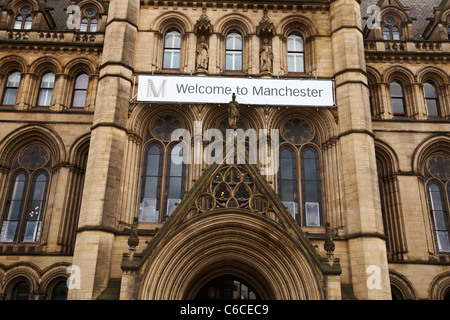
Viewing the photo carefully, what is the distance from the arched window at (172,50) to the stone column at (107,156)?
4.90ft

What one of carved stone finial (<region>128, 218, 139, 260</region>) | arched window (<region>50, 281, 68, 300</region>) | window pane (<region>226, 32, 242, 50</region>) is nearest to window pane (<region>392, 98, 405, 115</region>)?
window pane (<region>226, 32, 242, 50</region>)

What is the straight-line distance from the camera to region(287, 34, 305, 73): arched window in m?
19.3

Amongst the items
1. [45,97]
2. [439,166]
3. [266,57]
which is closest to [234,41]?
[266,57]

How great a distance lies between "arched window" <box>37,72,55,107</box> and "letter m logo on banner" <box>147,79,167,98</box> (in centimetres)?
540

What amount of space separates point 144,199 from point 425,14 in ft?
63.4

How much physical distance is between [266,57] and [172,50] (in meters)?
4.06

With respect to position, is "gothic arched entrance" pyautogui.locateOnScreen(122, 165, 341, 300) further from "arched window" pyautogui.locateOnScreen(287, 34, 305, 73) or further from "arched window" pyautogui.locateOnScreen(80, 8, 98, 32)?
"arched window" pyautogui.locateOnScreen(80, 8, 98, 32)

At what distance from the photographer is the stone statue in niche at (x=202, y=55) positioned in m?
18.5

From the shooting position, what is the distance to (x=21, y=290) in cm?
1761

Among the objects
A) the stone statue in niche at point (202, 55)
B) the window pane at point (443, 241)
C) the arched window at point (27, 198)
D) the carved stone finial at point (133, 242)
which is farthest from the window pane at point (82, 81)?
the window pane at point (443, 241)

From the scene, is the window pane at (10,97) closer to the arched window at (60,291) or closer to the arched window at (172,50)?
the arched window at (172,50)

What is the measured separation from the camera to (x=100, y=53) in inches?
816
